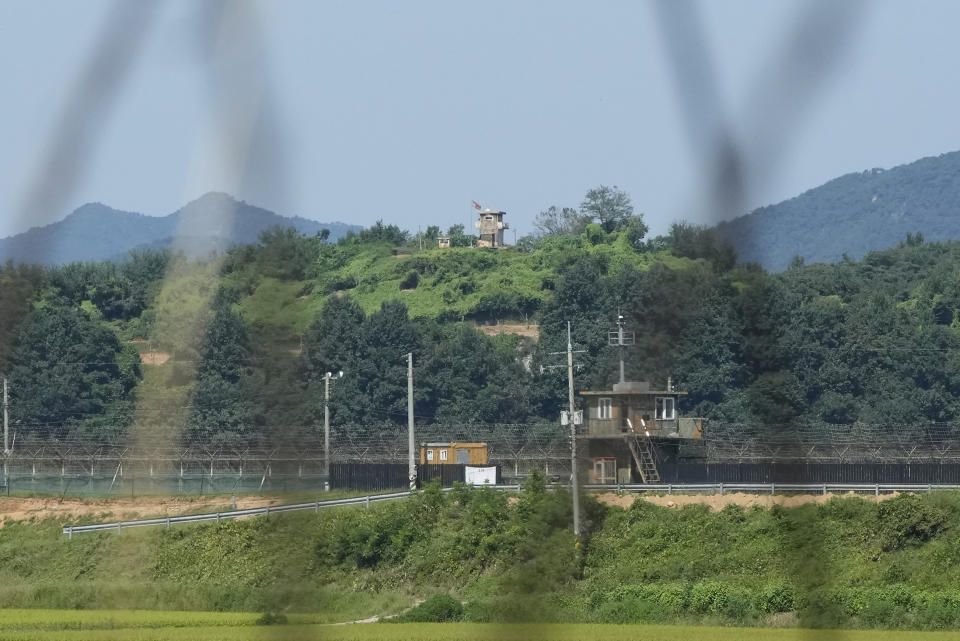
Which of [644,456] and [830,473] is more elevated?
[644,456]

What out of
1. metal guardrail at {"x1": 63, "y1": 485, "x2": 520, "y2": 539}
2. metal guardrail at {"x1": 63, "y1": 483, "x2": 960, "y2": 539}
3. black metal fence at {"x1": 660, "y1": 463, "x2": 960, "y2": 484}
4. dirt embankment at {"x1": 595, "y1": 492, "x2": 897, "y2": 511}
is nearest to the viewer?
dirt embankment at {"x1": 595, "y1": 492, "x2": 897, "y2": 511}

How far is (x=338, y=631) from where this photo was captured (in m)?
36.5

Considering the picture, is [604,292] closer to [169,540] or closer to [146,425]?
[146,425]

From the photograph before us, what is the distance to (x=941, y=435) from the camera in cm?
7338

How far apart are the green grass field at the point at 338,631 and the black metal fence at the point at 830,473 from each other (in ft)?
56.2

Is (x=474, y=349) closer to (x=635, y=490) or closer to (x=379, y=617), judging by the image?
(x=635, y=490)

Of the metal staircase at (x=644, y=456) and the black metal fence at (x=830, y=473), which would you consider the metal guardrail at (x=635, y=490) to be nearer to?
the black metal fence at (x=830, y=473)

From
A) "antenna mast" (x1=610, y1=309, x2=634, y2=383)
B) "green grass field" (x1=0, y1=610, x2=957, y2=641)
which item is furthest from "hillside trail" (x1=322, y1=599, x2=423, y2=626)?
"antenna mast" (x1=610, y1=309, x2=634, y2=383)

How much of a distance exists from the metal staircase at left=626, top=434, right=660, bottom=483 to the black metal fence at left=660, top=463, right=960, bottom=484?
0.40 m

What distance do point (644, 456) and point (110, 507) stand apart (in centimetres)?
2135

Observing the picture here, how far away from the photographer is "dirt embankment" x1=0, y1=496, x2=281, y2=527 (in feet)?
188

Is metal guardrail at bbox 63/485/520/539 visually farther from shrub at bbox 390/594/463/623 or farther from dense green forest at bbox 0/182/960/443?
shrub at bbox 390/594/463/623

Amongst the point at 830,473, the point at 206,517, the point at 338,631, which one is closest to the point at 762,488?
the point at 830,473

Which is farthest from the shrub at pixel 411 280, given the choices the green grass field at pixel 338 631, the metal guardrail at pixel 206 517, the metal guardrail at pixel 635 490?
the green grass field at pixel 338 631
